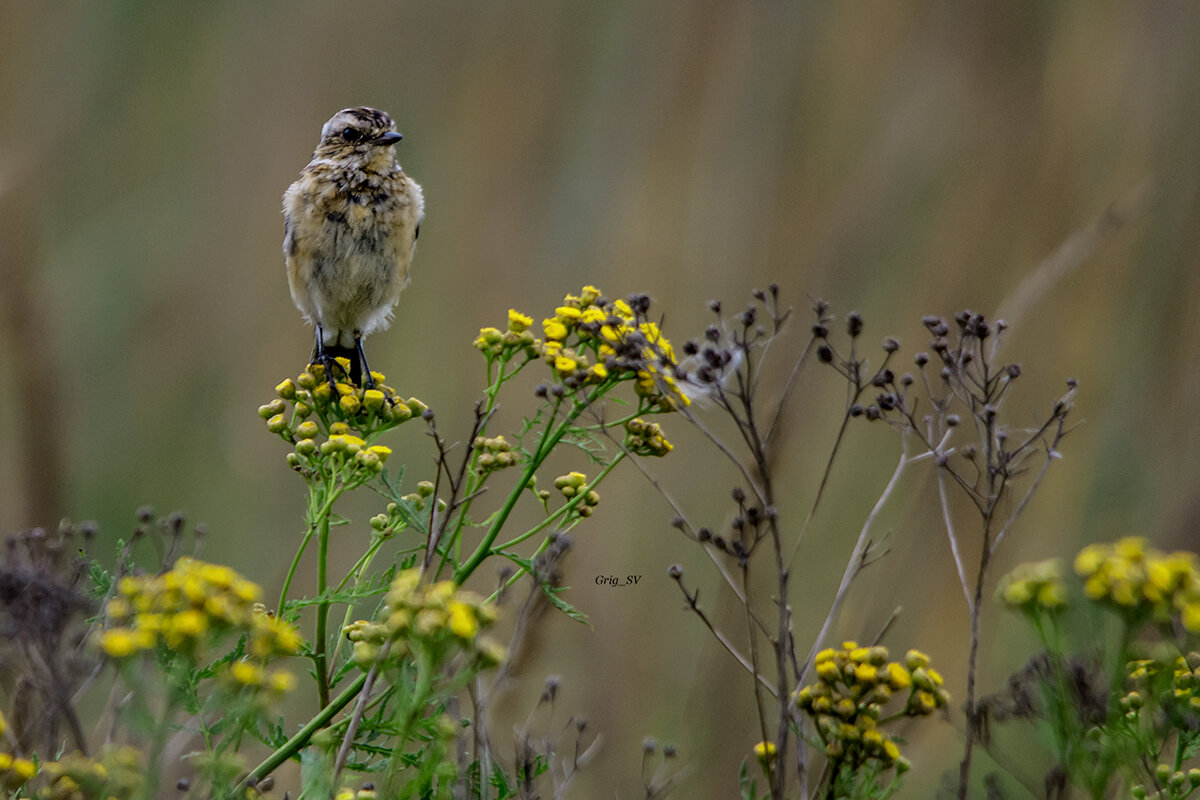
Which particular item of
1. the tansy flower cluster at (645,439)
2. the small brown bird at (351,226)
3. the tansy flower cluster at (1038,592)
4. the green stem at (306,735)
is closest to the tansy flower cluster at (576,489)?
the tansy flower cluster at (645,439)

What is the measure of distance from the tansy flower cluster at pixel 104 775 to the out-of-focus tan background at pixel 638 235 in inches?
91.5

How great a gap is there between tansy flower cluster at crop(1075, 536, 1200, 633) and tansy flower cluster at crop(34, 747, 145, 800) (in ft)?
3.32

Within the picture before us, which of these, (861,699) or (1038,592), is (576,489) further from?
(1038,592)

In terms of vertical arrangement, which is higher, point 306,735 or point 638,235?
point 638,235

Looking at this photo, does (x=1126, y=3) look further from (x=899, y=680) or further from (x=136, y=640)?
(x=136, y=640)

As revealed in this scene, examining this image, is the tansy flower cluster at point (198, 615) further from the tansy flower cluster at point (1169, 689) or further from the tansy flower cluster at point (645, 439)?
the tansy flower cluster at point (1169, 689)

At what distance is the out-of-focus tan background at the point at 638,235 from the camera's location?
3686mm

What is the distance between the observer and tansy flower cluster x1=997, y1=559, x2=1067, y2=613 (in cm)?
133

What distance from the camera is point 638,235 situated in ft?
13.9

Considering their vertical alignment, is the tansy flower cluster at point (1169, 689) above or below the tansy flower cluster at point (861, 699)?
above

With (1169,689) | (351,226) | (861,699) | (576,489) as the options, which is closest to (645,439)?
(576,489)

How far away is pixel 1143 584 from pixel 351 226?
2.60 meters

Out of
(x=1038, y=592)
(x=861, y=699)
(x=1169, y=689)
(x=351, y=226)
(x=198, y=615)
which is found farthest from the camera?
(x=351, y=226)

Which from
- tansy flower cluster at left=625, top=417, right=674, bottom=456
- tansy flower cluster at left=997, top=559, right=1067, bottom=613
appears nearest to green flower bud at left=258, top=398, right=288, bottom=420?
tansy flower cluster at left=625, top=417, right=674, bottom=456
